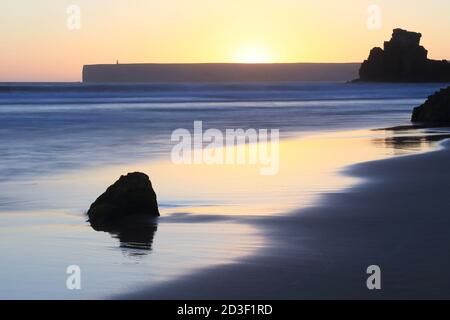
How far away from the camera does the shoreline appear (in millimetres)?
7441

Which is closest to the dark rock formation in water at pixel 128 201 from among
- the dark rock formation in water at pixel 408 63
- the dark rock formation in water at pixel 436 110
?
the dark rock formation in water at pixel 436 110

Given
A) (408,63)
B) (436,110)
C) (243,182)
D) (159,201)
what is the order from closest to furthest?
(159,201) < (243,182) < (436,110) < (408,63)

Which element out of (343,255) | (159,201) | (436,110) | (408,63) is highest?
(408,63)

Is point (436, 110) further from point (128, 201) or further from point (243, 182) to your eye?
point (128, 201)

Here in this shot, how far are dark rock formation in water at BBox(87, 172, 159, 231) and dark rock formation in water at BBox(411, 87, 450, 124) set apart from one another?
2377cm

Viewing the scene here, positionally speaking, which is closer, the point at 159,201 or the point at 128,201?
the point at 128,201

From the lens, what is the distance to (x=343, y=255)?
870 cm

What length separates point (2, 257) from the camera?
891 cm

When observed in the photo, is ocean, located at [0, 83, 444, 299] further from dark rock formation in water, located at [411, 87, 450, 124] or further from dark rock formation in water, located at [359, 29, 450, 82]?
dark rock formation in water, located at [359, 29, 450, 82]

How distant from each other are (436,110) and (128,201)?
24.6 m

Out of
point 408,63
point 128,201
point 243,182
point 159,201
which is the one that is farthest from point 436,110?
point 408,63

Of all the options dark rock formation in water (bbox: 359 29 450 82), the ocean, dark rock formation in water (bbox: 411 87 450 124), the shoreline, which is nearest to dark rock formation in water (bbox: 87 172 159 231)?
the ocean
